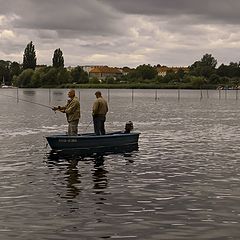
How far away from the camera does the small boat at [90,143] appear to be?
2309 cm

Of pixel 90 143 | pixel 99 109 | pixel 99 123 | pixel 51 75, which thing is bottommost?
pixel 90 143

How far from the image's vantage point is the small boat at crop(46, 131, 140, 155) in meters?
23.1

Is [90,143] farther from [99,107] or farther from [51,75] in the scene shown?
[51,75]

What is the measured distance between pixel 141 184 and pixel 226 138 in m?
16.1

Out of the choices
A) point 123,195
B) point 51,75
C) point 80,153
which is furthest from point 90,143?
point 51,75

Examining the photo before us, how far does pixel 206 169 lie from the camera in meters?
19.1

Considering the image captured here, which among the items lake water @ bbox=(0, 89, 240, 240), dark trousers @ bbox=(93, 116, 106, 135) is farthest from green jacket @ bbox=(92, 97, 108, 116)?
lake water @ bbox=(0, 89, 240, 240)

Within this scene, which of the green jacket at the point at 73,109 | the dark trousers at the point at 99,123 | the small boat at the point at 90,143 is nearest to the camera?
the green jacket at the point at 73,109

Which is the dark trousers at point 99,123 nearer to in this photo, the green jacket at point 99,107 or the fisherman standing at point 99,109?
the fisherman standing at point 99,109

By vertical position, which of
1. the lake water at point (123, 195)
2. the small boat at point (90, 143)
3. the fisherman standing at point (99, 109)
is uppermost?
the fisherman standing at point (99, 109)

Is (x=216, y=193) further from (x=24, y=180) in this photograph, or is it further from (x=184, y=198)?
(x=24, y=180)

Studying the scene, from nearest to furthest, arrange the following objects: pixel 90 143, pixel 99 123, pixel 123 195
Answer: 1. pixel 123 195
2. pixel 90 143
3. pixel 99 123

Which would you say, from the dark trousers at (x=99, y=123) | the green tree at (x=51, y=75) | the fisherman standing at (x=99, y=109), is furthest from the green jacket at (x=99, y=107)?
the green tree at (x=51, y=75)

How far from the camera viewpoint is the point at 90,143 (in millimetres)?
23719
